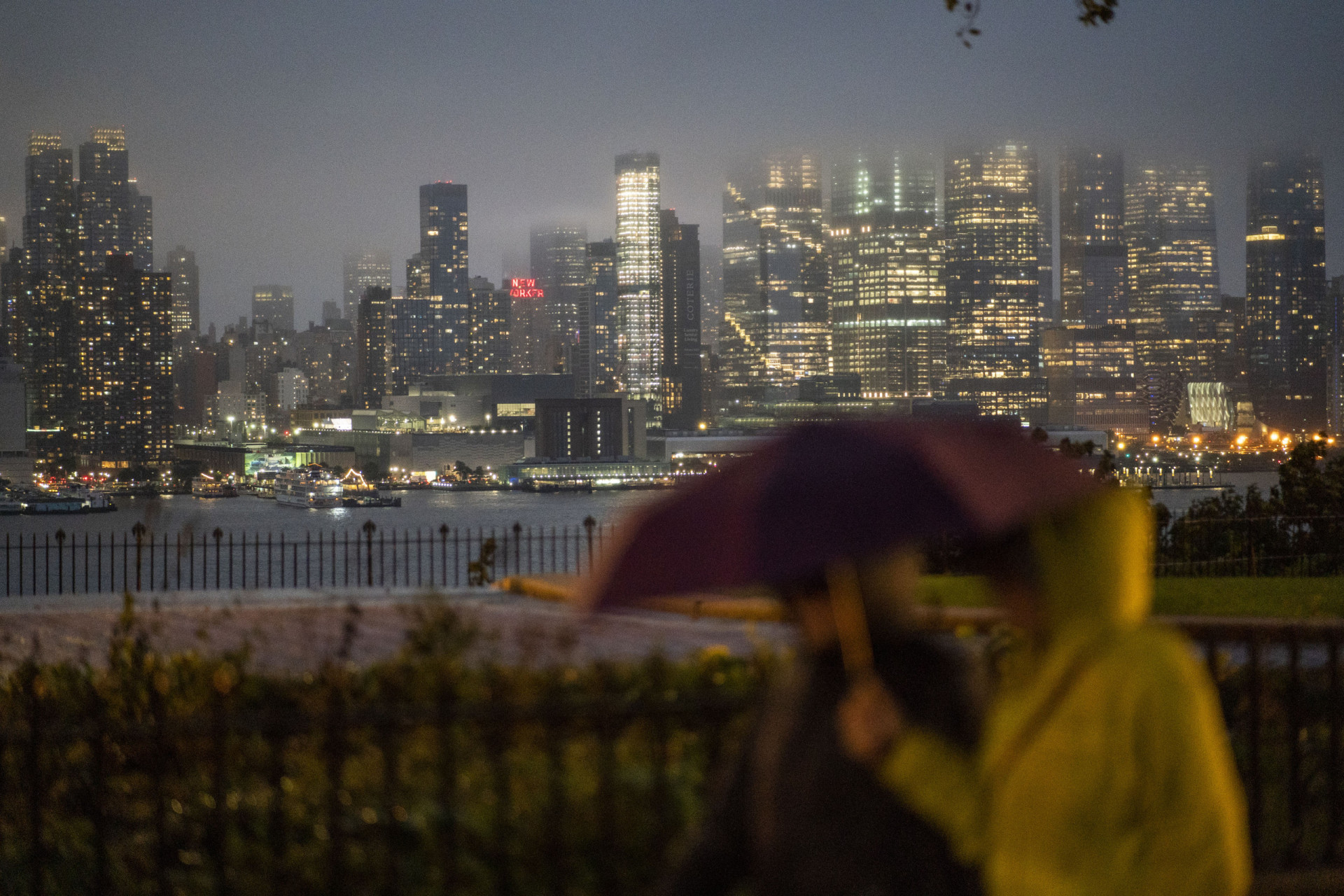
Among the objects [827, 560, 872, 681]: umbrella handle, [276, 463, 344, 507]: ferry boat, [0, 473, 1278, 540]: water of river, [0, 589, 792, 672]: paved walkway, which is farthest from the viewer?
[276, 463, 344, 507]: ferry boat

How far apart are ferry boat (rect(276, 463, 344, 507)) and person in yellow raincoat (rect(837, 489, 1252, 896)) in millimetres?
102522

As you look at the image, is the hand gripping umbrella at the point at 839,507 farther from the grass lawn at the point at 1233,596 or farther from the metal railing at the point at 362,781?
the grass lawn at the point at 1233,596

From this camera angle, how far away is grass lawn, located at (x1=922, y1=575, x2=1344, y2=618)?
1243 centimetres

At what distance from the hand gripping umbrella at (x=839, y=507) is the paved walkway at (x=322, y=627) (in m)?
5.43

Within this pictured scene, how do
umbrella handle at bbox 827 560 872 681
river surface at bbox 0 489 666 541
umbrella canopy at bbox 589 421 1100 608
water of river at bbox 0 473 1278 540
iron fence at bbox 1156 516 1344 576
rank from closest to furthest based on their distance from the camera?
umbrella canopy at bbox 589 421 1100 608
umbrella handle at bbox 827 560 872 681
iron fence at bbox 1156 516 1344 576
river surface at bbox 0 489 666 541
water of river at bbox 0 473 1278 540

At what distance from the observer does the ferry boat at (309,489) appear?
10181 cm

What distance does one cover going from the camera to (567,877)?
14.7ft

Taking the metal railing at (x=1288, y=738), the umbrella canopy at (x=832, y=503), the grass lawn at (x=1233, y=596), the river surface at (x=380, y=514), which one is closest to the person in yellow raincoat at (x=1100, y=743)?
the umbrella canopy at (x=832, y=503)

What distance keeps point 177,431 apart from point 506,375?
186 ft

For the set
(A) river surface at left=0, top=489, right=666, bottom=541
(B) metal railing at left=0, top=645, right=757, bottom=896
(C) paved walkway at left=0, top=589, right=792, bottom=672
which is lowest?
(A) river surface at left=0, top=489, right=666, bottom=541

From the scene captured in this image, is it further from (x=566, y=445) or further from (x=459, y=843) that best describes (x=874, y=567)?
(x=566, y=445)

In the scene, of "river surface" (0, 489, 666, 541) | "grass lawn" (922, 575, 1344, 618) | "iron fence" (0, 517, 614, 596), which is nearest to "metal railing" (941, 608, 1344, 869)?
"grass lawn" (922, 575, 1344, 618)

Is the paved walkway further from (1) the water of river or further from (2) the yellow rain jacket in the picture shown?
(1) the water of river

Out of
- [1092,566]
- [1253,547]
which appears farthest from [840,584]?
[1253,547]
